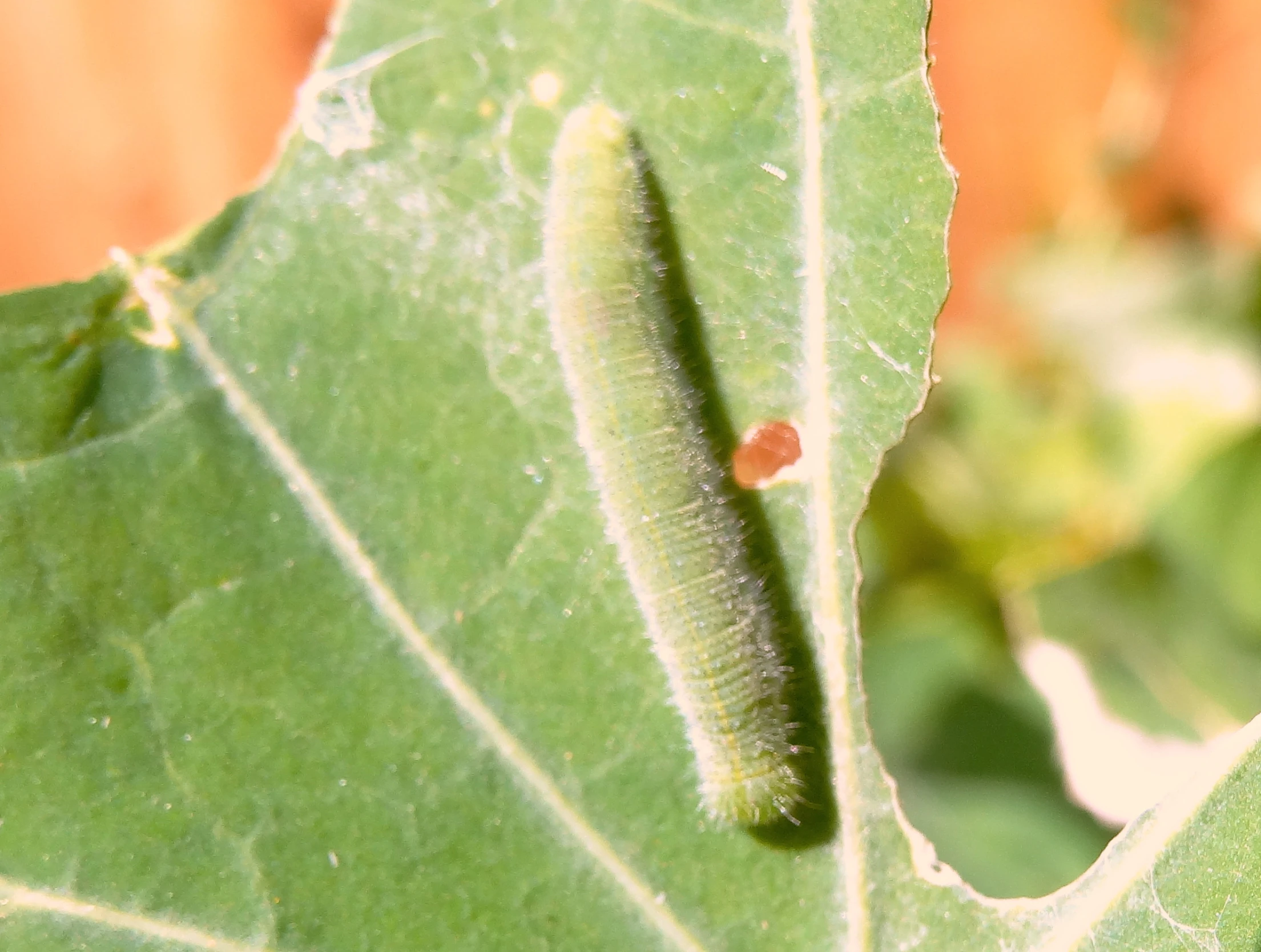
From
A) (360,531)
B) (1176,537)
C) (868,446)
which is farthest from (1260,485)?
(360,531)

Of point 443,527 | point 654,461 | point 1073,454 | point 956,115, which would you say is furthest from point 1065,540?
point 443,527

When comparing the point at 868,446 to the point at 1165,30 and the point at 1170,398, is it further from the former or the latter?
the point at 1165,30

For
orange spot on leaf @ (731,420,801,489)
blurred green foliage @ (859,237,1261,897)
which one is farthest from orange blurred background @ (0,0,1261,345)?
orange spot on leaf @ (731,420,801,489)

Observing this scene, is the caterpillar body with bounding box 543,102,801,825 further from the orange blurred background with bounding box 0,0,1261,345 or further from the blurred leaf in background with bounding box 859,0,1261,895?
the orange blurred background with bounding box 0,0,1261,345

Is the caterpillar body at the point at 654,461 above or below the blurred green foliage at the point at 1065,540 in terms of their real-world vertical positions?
above

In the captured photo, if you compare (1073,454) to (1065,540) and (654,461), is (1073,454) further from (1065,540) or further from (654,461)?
(654,461)

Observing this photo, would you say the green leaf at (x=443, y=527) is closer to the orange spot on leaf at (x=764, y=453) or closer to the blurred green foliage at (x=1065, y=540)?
the orange spot on leaf at (x=764, y=453)

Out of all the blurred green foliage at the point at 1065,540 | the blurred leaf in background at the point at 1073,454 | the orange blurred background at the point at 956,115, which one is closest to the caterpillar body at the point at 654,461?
the blurred leaf in background at the point at 1073,454
